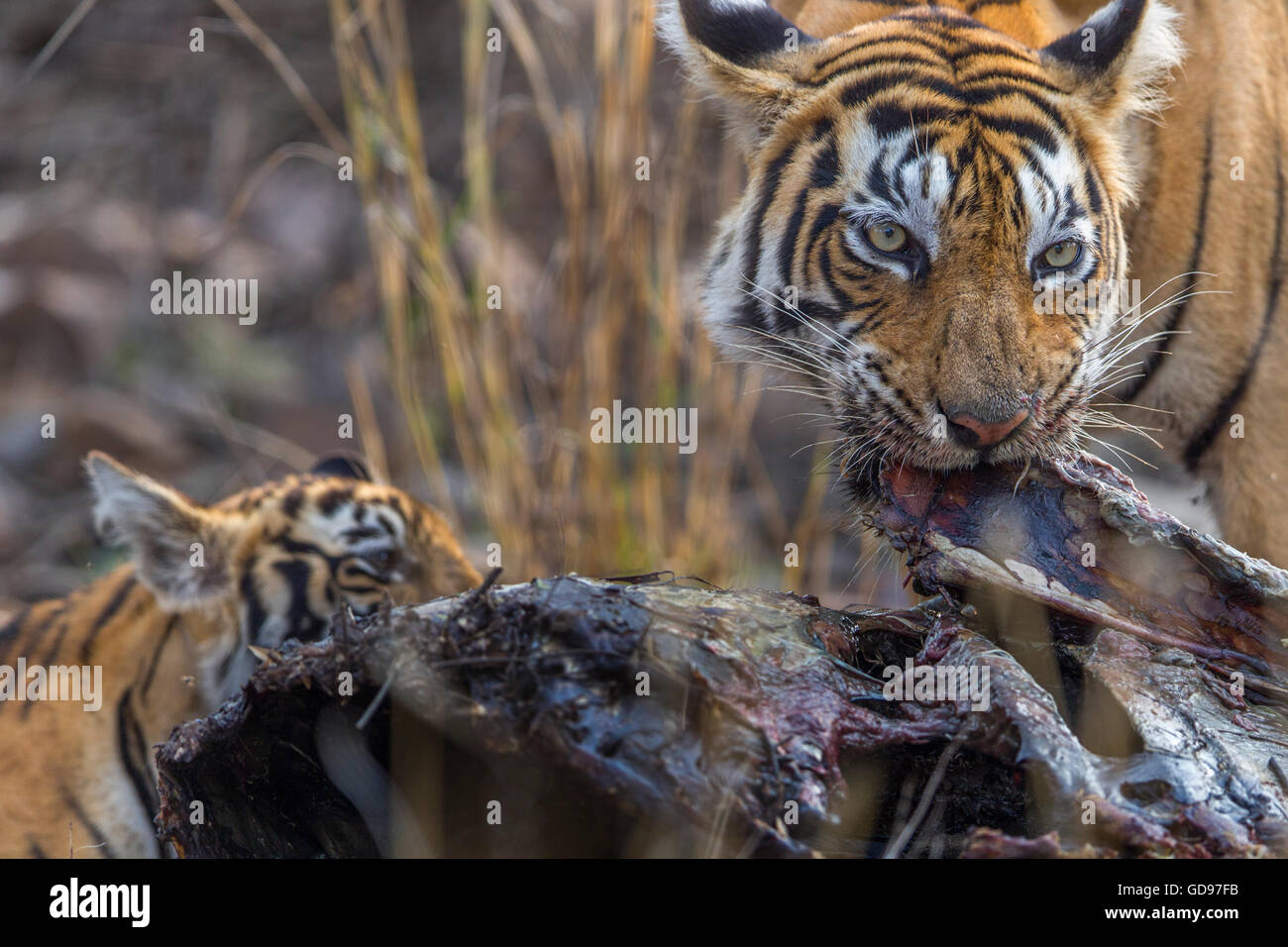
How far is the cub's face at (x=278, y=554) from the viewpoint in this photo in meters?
3.12

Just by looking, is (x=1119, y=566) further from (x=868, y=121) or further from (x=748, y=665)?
(x=868, y=121)

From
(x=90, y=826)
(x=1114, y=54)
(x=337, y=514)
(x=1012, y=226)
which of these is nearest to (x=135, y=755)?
(x=90, y=826)

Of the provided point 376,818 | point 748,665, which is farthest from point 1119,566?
point 376,818

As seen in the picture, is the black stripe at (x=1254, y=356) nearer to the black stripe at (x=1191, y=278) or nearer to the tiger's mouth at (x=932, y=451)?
the black stripe at (x=1191, y=278)

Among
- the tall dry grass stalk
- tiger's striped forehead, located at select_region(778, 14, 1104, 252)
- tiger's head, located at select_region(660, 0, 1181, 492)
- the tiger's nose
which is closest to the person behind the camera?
the tiger's nose

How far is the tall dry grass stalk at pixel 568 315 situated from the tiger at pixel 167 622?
0.87m

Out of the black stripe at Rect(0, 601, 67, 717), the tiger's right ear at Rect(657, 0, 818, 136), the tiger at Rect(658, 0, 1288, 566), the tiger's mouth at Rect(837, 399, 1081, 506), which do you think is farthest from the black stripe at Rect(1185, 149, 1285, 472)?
the black stripe at Rect(0, 601, 67, 717)

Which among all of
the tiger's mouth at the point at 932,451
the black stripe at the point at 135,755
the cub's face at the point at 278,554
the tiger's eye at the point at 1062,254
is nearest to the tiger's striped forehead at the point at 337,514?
the cub's face at the point at 278,554

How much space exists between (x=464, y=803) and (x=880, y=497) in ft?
3.23

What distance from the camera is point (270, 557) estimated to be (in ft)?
10.5

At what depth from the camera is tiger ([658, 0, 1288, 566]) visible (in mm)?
2455

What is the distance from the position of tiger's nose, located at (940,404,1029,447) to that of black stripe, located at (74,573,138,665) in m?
2.23

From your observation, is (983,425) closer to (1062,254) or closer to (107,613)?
(1062,254)

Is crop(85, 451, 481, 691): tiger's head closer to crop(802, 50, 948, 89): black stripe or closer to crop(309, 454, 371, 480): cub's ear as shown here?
crop(309, 454, 371, 480): cub's ear
